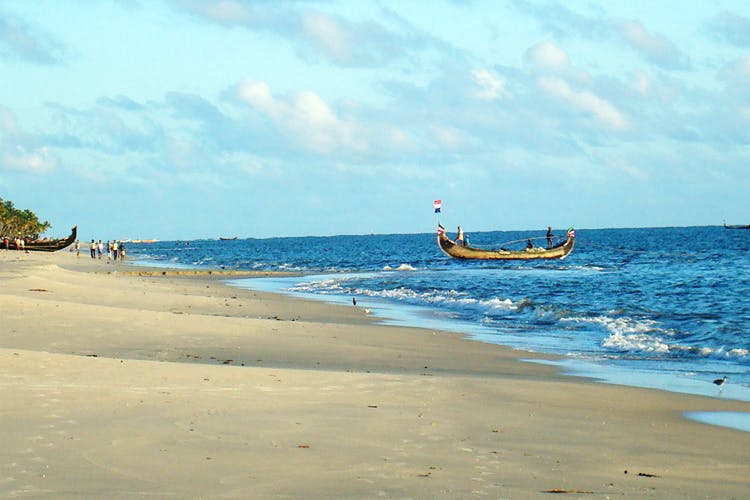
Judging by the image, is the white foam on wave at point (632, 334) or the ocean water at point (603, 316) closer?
the ocean water at point (603, 316)

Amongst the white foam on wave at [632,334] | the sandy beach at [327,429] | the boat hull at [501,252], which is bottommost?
the white foam on wave at [632,334]

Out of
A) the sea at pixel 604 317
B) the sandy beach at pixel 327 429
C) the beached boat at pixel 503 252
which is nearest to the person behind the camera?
the sandy beach at pixel 327 429

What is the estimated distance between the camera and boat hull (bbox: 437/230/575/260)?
74.6m

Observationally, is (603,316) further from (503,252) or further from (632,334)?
(503,252)

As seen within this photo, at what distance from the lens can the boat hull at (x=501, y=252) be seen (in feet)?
245

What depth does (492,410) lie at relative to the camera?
10.6 m

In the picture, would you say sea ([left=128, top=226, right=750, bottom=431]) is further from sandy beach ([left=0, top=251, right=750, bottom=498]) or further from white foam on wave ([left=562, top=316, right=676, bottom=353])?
sandy beach ([left=0, top=251, right=750, bottom=498])

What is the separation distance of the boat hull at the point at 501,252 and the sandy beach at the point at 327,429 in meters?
58.5

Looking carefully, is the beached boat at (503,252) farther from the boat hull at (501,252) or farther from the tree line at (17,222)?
the tree line at (17,222)

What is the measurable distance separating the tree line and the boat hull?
7712 centimetres

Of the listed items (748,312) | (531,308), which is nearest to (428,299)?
(531,308)

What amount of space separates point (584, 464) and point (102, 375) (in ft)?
20.7

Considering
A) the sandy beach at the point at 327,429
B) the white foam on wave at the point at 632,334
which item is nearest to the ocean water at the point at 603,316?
the white foam on wave at the point at 632,334

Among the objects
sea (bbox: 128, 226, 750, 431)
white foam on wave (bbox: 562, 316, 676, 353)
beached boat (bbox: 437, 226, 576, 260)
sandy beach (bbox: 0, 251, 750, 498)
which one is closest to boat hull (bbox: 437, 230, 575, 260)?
beached boat (bbox: 437, 226, 576, 260)
